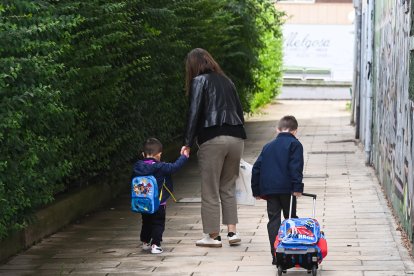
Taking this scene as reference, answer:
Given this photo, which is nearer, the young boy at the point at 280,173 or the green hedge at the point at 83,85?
the green hedge at the point at 83,85

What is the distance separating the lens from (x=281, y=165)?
850cm

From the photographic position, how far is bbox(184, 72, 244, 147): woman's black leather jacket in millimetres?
9555

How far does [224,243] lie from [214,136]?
3.58ft

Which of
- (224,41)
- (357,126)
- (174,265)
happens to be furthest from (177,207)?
(357,126)

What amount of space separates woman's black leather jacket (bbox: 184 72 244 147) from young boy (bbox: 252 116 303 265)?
984mm

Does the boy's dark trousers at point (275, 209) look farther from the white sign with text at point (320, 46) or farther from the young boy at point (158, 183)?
the white sign with text at point (320, 46)

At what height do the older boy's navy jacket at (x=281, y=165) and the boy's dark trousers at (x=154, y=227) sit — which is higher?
the older boy's navy jacket at (x=281, y=165)

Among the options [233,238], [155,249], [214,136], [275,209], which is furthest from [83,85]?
[275,209]

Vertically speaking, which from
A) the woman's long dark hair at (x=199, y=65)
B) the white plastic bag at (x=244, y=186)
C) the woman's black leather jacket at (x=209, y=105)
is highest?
the woman's long dark hair at (x=199, y=65)

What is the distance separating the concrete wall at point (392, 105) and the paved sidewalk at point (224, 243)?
339mm

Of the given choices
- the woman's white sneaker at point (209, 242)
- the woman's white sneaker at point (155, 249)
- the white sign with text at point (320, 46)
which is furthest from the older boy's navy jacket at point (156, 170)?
the white sign with text at point (320, 46)

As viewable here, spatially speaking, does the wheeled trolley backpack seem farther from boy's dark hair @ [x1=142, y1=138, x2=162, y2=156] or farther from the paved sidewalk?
boy's dark hair @ [x1=142, y1=138, x2=162, y2=156]

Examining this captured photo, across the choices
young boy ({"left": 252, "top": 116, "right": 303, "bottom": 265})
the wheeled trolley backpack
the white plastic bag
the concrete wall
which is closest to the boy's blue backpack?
the white plastic bag

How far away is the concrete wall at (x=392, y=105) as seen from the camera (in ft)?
32.0
